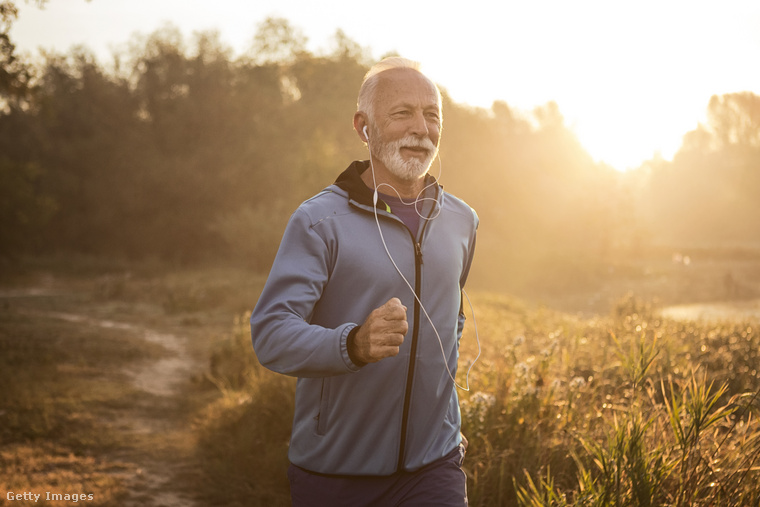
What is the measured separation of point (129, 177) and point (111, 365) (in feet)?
85.9

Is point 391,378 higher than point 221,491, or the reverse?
point 391,378

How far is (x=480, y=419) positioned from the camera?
4043mm

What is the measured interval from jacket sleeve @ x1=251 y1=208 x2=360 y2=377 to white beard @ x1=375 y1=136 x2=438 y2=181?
50 centimetres

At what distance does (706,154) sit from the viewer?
52.1m

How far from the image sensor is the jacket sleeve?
1.86 meters

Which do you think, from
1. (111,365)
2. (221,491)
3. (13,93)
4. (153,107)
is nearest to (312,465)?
(221,491)

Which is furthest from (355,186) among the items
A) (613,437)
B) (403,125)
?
(613,437)

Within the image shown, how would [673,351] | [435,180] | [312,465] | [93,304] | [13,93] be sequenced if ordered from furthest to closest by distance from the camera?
[93,304]
[13,93]
[673,351]
[435,180]
[312,465]

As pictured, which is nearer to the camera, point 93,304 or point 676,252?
point 93,304

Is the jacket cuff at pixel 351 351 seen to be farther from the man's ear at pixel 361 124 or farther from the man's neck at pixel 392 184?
the man's ear at pixel 361 124

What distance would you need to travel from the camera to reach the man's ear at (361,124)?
2.61 metres

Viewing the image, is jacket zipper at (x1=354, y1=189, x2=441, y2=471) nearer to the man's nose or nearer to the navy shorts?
the navy shorts

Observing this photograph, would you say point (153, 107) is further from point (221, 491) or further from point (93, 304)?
point (221, 491)

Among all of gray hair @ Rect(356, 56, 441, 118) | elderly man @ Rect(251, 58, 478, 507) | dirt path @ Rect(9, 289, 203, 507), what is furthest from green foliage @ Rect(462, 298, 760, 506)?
dirt path @ Rect(9, 289, 203, 507)
